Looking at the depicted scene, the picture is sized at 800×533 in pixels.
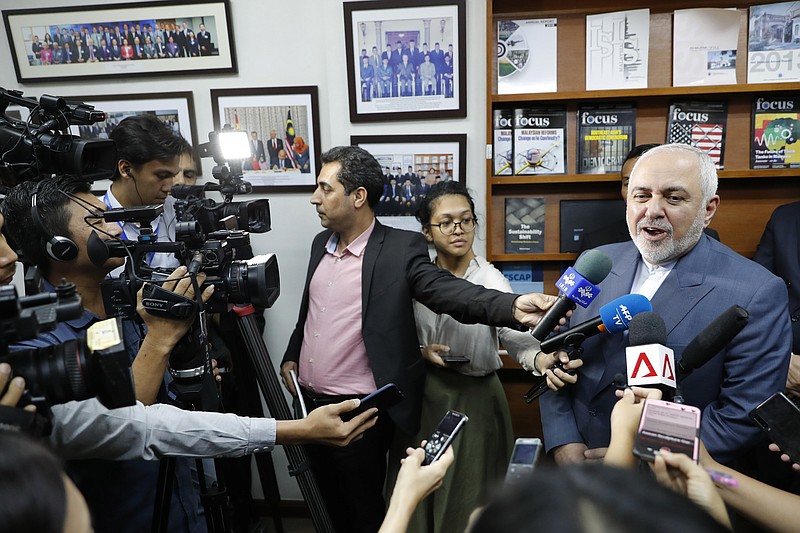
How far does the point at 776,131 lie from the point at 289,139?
7.89 ft

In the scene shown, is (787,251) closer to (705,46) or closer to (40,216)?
(705,46)

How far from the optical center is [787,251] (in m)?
2.22

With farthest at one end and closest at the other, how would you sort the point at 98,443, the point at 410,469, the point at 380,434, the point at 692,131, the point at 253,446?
the point at 692,131 → the point at 380,434 → the point at 253,446 → the point at 98,443 → the point at 410,469

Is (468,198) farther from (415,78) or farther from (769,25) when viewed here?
(769,25)

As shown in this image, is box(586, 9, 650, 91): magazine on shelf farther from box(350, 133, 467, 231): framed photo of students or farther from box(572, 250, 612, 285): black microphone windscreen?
box(572, 250, 612, 285): black microphone windscreen

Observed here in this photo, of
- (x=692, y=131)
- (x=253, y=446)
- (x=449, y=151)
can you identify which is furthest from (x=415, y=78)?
(x=253, y=446)

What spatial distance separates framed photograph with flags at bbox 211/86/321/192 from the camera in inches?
102

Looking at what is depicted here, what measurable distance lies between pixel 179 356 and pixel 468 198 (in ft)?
4.65

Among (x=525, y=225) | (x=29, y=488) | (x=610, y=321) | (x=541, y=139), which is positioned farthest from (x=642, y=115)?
(x=29, y=488)

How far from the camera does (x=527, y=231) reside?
2561 millimetres

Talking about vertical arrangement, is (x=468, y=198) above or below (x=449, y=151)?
below

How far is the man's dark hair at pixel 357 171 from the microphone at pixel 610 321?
113cm

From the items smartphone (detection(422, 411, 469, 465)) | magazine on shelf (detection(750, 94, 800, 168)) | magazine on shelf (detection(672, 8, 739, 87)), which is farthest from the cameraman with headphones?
magazine on shelf (detection(750, 94, 800, 168))

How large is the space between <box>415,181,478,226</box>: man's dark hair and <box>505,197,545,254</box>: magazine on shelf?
326mm
